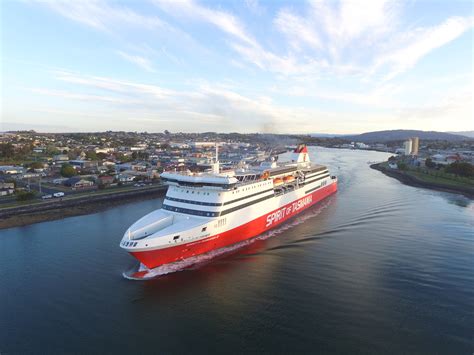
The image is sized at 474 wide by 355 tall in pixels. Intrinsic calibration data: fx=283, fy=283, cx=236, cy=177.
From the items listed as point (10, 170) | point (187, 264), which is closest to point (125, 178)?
point (10, 170)

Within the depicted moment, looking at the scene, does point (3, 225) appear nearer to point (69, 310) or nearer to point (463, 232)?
point (69, 310)

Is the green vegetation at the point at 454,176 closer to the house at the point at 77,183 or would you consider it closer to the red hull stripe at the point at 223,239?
the red hull stripe at the point at 223,239

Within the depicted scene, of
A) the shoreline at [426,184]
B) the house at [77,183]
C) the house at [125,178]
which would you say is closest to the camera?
the house at [77,183]

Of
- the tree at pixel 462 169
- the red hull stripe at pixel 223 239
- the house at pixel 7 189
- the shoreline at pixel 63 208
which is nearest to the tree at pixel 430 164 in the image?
the tree at pixel 462 169

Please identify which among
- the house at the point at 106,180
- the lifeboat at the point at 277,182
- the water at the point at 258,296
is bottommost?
the water at the point at 258,296

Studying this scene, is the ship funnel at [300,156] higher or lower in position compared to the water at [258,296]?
higher

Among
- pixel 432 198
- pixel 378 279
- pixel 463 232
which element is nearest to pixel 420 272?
pixel 378 279
